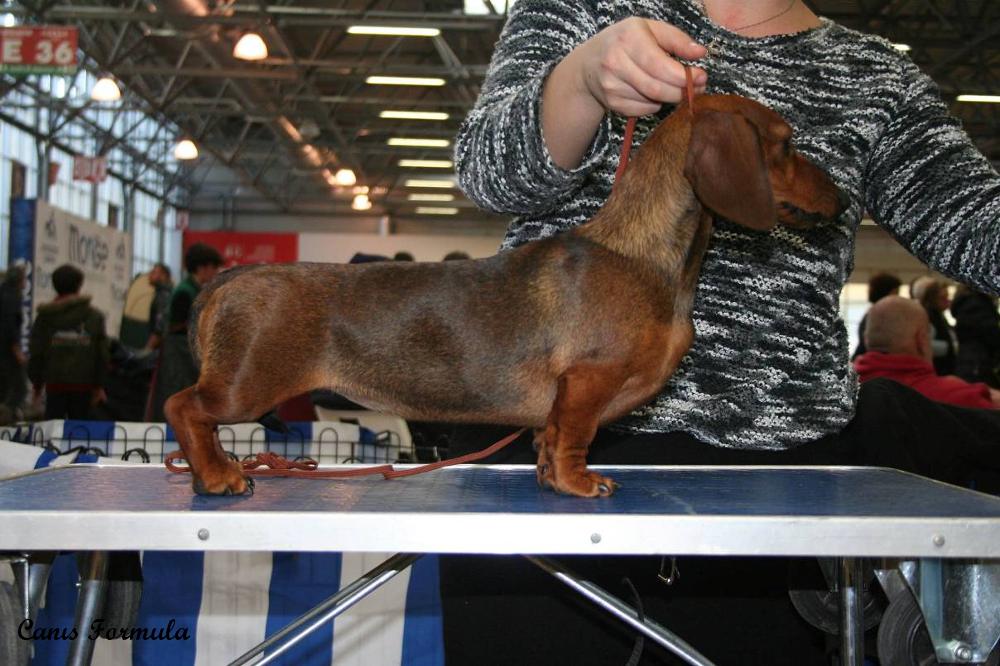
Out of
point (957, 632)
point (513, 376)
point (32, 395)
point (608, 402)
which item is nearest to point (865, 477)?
point (957, 632)

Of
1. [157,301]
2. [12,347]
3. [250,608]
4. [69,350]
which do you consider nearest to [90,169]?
[12,347]

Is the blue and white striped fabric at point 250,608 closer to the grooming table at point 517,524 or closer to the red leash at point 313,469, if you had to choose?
the red leash at point 313,469

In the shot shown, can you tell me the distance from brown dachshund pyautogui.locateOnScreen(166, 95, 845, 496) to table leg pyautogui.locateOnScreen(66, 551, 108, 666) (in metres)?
0.37

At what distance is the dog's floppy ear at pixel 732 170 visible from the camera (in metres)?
1.59

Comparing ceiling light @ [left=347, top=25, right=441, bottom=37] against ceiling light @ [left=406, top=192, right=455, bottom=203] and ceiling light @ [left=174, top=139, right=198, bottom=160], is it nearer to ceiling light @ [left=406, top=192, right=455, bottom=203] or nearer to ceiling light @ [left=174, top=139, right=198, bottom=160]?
ceiling light @ [left=174, top=139, right=198, bottom=160]

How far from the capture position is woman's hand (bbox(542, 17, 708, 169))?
1510 mm

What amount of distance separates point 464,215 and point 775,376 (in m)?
34.5

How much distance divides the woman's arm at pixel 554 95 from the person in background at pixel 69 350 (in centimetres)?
759

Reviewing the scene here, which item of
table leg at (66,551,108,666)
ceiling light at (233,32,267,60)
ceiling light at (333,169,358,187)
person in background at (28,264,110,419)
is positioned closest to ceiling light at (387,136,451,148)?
ceiling light at (333,169,358,187)

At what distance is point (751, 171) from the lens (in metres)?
1.59

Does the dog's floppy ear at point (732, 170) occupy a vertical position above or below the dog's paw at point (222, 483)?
above

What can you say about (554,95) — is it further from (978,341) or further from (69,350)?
(69,350)

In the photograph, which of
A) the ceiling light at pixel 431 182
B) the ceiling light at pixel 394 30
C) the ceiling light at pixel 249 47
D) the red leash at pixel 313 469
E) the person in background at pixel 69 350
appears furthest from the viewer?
the ceiling light at pixel 431 182

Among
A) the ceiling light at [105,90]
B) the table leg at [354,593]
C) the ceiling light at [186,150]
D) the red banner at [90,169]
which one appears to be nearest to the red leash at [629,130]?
the table leg at [354,593]
